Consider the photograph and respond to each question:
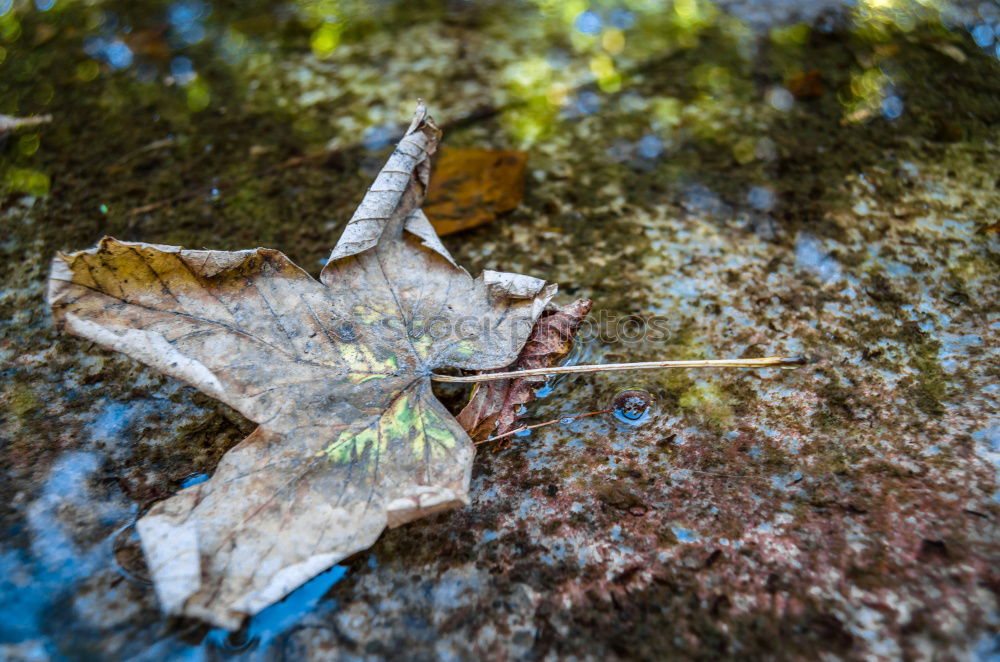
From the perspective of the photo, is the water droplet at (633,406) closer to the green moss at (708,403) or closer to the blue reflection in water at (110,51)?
the green moss at (708,403)

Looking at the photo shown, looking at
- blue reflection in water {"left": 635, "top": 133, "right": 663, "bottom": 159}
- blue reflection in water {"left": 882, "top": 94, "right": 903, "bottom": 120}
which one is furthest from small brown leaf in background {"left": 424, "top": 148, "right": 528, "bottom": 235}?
blue reflection in water {"left": 882, "top": 94, "right": 903, "bottom": 120}

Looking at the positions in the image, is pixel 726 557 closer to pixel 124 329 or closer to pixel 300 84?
pixel 124 329

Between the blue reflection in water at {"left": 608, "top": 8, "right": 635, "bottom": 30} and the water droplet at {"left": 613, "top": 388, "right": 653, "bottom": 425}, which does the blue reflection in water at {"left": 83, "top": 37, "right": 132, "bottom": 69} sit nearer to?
the blue reflection in water at {"left": 608, "top": 8, "right": 635, "bottom": 30}

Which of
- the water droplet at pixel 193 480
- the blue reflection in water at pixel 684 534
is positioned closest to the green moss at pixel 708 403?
the blue reflection in water at pixel 684 534

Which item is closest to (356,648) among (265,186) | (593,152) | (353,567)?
(353,567)

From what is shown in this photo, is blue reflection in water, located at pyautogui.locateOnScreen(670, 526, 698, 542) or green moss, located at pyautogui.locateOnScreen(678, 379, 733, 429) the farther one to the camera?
green moss, located at pyautogui.locateOnScreen(678, 379, 733, 429)

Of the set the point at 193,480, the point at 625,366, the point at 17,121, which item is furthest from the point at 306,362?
the point at 17,121

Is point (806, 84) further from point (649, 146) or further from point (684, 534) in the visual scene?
point (684, 534)
